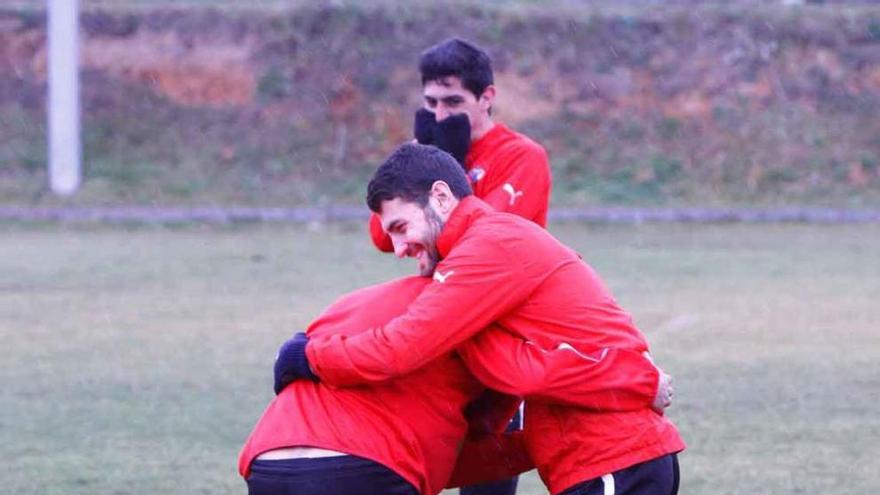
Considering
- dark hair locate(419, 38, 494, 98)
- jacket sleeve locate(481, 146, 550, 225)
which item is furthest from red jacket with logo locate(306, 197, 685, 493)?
dark hair locate(419, 38, 494, 98)

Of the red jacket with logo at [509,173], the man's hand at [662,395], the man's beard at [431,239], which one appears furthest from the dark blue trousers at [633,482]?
the red jacket with logo at [509,173]

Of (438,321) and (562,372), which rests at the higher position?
(438,321)

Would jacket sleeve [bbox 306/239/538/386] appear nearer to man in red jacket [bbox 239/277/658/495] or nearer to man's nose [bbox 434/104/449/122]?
man in red jacket [bbox 239/277/658/495]

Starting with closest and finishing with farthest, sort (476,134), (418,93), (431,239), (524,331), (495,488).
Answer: (524,331) → (431,239) → (495,488) → (476,134) → (418,93)

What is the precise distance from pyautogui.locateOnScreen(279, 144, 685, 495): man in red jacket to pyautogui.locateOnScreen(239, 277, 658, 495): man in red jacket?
0.04 metres

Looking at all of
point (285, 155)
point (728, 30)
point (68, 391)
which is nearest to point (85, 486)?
point (68, 391)

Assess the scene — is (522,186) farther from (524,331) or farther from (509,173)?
(524,331)

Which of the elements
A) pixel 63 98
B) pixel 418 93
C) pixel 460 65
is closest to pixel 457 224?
pixel 460 65

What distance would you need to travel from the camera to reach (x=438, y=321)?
13.4 feet

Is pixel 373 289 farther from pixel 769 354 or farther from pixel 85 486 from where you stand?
pixel 769 354

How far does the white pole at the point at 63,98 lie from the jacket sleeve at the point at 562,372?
20.4 m

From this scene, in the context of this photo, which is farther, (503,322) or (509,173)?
(509,173)

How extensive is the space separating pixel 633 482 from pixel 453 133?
1965 mm

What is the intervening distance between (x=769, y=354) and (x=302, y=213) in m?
12.5
